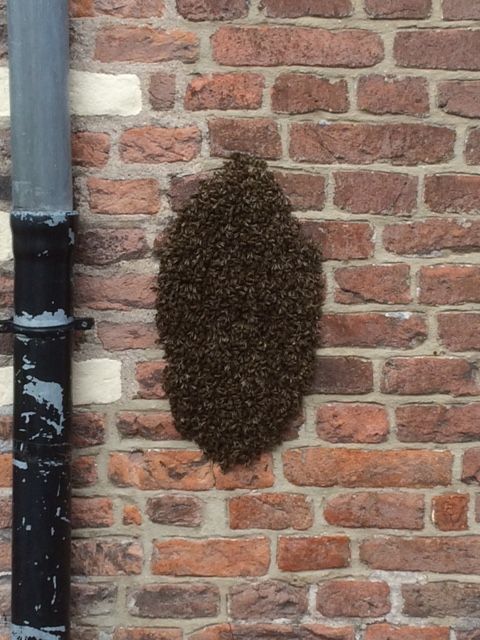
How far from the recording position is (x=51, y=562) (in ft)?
5.05

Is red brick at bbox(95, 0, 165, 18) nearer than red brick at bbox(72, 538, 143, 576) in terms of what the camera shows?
Yes

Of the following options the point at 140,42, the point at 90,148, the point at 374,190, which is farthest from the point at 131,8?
the point at 374,190

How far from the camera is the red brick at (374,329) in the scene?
5.31 feet

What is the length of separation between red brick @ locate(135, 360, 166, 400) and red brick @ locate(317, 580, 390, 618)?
532 millimetres

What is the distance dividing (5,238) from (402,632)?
3.81 feet

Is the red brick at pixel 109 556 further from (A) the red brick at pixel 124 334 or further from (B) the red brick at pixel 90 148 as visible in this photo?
(B) the red brick at pixel 90 148

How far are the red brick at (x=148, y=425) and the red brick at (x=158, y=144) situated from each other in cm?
51

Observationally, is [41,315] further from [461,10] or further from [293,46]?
[461,10]

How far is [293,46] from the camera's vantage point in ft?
5.10

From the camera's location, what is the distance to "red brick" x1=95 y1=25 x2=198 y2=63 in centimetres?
155

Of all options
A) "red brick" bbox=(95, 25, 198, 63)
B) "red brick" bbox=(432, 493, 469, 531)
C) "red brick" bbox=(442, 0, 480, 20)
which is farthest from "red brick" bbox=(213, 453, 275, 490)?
"red brick" bbox=(442, 0, 480, 20)

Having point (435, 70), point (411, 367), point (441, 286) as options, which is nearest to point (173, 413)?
point (411, 367)

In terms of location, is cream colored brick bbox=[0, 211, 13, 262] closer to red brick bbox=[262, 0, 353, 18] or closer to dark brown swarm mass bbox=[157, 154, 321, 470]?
dark brown swarm mass bbox=[157, 154, 321, 470]

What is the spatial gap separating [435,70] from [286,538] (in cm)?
100
